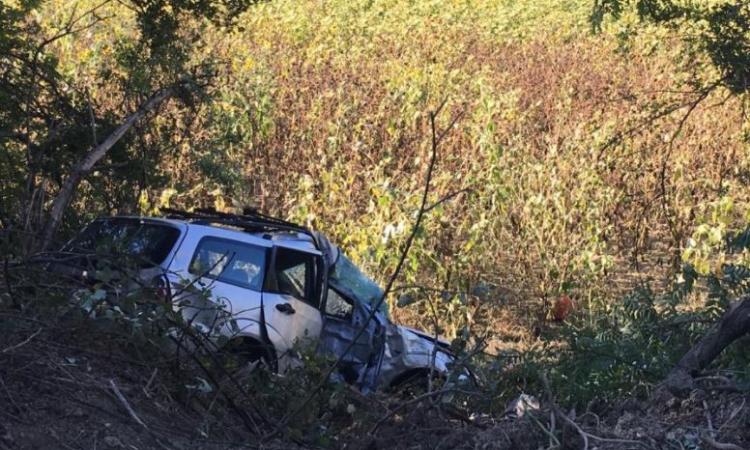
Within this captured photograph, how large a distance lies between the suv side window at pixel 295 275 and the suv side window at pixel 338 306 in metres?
0.18

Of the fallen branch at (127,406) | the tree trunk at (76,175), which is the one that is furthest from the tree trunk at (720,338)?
the tree trunk at (76,175)

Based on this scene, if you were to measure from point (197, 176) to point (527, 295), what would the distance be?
4.39 metres

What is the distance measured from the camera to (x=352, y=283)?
33.9ft

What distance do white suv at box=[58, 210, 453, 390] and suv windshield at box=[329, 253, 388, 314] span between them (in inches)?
0.5

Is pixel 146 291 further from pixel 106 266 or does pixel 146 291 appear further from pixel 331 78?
pixel 331 78

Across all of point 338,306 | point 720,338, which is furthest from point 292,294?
point 720,338

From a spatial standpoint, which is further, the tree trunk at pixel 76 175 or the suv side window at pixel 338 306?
the suv side window at pixel 338 306

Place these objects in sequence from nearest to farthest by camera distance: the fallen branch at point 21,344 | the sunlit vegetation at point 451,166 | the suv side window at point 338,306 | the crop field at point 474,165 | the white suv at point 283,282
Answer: the fallen branch at point 21,344
the white suv at point 283,282
the suv side window at point 338,306
the sunlit vegetation at point 451,166
the crop field at point 474,165

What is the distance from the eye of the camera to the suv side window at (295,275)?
9977 millimetres

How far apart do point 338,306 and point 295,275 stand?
0.49 meters

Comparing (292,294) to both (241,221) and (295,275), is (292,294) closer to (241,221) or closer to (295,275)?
(295,275)

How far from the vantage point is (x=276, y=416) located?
680 cm

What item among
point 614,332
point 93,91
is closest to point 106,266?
point 614,332

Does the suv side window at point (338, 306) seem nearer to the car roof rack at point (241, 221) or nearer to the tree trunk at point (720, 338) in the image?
the car roof rack at point (241, 221)
